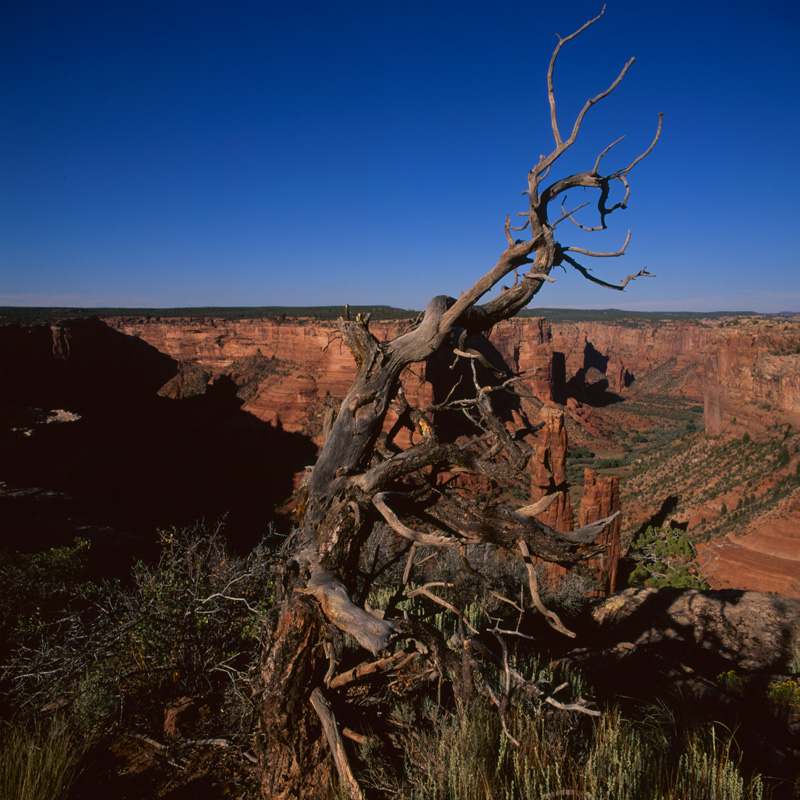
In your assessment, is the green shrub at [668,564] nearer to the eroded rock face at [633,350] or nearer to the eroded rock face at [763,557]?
the eroded rock face at [763,557]

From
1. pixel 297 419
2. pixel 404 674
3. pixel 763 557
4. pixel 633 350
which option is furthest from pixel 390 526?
pixel 633 350

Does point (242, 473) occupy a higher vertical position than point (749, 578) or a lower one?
lower

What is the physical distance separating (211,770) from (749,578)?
19996mm

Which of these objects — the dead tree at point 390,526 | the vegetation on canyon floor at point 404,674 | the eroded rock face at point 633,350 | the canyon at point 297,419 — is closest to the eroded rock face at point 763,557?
the canyon at point 297,419

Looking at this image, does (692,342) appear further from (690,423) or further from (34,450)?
(34,450)

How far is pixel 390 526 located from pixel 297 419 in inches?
1678

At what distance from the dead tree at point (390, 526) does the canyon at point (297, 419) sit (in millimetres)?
651

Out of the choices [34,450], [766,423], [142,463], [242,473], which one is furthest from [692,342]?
[34,450]

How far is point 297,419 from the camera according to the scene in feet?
144

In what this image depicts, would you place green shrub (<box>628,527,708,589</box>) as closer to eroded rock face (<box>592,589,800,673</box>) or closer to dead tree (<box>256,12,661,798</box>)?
eroded rock face (<box>592,589,800,673</box>)

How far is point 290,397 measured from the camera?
46125 mm

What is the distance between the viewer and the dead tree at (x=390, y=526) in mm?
2486

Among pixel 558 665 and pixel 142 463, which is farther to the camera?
pixel 142 463

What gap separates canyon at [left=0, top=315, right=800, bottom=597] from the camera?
18.9 metres
